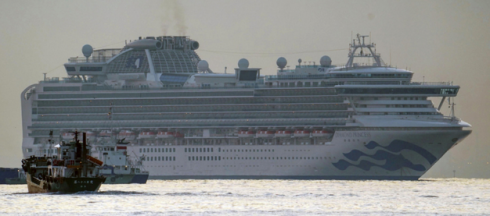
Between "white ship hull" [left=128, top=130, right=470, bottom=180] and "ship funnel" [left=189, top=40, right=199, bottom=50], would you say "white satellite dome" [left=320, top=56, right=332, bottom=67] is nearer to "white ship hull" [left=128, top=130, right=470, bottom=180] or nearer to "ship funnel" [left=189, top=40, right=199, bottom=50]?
"white ship hull" [left=128, top=130, right=470, bottom=180]

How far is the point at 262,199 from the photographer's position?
321 ft

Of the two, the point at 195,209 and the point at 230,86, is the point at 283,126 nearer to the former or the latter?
the point at 230,86

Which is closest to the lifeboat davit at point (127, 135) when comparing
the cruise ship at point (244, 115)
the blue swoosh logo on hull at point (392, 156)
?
the cruise ship at point (244, 115)

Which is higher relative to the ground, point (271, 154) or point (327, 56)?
point (327, 56)

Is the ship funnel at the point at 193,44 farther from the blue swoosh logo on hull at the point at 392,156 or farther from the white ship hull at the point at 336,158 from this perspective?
the blue swoosh logo on hull at the point at 392,156

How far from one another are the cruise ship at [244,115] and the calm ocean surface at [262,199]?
536cm

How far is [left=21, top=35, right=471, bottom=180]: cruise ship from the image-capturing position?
125500mm

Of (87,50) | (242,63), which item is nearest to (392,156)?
(242,63)

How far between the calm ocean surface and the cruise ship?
17.6ft

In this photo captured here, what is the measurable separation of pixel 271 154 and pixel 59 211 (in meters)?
45.6

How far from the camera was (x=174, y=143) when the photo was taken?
135 metres

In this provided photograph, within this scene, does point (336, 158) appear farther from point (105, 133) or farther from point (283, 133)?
point (105, 133)

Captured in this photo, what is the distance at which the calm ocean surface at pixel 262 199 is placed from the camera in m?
87.9

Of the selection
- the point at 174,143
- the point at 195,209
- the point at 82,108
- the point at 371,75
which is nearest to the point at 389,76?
the point at 371,75
